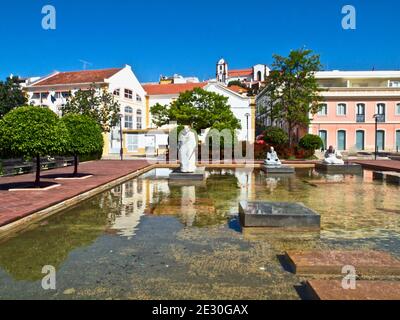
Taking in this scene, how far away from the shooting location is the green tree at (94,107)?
109 feet

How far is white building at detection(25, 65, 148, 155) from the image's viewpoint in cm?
4459

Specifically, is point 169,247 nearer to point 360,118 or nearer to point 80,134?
point 80,134

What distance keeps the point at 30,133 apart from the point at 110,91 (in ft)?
112

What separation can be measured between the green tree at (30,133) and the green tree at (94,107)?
21135 millimetres

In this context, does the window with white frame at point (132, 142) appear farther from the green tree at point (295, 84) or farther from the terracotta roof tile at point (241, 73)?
the terracotta roof tile at point (241, 73)

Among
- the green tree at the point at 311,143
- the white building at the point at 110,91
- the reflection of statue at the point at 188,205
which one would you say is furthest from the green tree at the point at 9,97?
the reflection of statue at the point at 188,205

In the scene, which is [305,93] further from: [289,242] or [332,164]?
[289,242]

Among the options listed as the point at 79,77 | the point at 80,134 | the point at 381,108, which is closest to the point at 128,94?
the point at 79,77

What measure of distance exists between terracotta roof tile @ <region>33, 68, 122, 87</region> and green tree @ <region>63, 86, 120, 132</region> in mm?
9787

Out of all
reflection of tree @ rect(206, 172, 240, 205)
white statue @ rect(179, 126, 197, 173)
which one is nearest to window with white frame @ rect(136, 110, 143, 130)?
white statue @ rect(179, 126, 197, 173)

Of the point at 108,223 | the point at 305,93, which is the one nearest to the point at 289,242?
the point at 108,223

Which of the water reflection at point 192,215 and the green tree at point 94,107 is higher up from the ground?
the green tree at point 94,107

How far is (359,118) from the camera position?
137 ft

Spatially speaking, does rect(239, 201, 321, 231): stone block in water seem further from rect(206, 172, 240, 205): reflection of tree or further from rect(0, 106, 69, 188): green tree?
rect(0, 106, 69, 188): green tree
